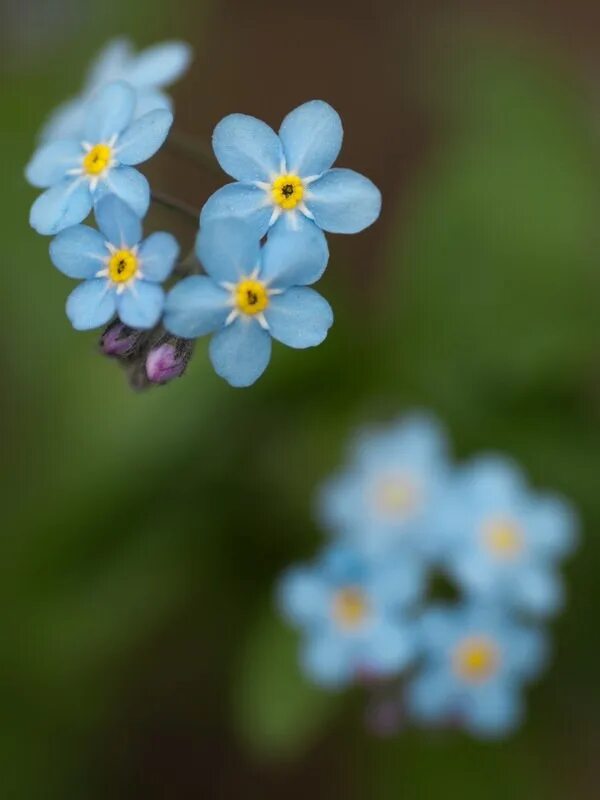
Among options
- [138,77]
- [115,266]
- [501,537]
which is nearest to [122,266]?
[115,266]

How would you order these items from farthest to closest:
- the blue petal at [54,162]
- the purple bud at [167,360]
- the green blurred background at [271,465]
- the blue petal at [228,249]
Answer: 1. the green blurred background at [271,465]
2. the blue petal at [54,162]
3. the purple bud at [167,360]
4. the blue petal at [228,249]

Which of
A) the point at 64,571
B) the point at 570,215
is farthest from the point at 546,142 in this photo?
the point at 64,571

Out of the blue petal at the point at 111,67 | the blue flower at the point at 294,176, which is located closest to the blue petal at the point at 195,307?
the blue flower at the point at 294,176

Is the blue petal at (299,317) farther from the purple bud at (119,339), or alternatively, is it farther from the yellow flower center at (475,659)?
the yellow flower center at (475,659)

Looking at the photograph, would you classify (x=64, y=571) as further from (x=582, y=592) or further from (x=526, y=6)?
(x=526, y=6)

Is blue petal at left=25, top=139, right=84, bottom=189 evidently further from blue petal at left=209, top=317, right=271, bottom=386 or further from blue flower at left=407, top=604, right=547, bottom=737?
blue flower at left=407, top=604, right=547, bottom=737

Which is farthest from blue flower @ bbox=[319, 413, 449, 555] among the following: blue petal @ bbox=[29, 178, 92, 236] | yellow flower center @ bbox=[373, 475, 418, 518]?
blue petal @ bbox=[29, 178, 92, 236]
